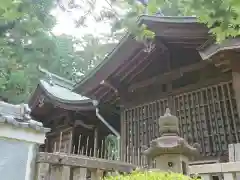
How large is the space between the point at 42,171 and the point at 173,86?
16.4 feet

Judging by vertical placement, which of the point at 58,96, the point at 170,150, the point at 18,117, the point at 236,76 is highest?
the point at 58,96

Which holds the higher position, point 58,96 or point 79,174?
point 58,96

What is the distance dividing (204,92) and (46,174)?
15.3 ft

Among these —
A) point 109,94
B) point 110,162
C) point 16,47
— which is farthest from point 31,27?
point 16,47

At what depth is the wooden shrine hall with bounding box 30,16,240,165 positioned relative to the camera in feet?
21.2

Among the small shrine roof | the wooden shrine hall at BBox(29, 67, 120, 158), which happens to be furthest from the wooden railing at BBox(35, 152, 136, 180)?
the wooden shrine hall at BBox(29, 67, 120, 158)

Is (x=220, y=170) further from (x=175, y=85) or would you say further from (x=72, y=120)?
(x=72, y=120)

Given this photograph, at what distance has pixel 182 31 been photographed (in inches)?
268

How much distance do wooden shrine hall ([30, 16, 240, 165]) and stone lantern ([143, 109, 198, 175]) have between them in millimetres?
2156

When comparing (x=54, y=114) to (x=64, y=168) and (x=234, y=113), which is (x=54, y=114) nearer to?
(x=234, y=113)

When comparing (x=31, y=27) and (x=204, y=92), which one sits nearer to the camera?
(x=31, y=27)

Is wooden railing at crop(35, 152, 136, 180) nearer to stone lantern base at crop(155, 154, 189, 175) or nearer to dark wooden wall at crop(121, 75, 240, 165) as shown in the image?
stone lantern base at crop(155, 154, 189, 175)

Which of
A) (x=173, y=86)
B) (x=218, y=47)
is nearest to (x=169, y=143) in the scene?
(x=218, y=47)

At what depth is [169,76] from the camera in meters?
7.94
